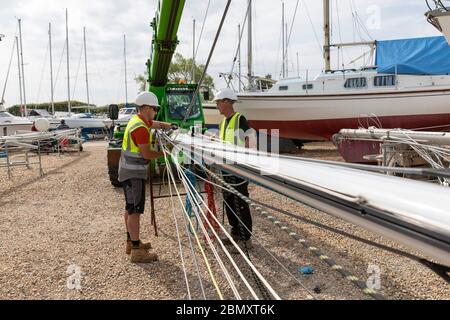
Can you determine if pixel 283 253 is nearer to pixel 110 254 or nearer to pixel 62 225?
pixel 110 254

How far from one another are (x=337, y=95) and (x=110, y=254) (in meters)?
9.75

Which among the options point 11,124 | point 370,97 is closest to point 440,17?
point 370,97

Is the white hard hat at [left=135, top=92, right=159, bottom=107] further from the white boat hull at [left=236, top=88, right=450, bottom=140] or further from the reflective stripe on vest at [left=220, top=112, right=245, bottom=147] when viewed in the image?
the white boat hull at [left=236, top=88, right=450, bottom=140]

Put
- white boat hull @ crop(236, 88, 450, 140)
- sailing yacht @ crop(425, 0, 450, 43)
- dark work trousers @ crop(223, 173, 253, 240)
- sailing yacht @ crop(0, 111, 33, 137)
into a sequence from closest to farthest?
dark work trousers @ crop(223, 173, 253, 240) → sailing yacht @ crop(425, 0, 450, 43) → white boat hull @ crop(236, 88, 450, 140) → sailing yacht @ crop(0, 111, 33, 137)

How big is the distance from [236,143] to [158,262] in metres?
1.54

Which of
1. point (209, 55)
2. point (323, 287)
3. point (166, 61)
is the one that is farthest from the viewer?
point (166, 61)

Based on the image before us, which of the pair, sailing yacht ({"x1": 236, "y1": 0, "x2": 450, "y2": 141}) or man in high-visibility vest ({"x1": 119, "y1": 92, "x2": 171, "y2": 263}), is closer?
man in high-visibility vest ({"x1": 119, "y1": 92, "x2": 171, "y2": 263})

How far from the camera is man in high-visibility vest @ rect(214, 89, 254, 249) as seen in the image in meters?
4.21

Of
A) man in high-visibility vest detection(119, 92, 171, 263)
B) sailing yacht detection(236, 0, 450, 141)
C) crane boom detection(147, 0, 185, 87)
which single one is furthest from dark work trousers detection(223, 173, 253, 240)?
sailing yacht detection(236, 0, 450, 141)

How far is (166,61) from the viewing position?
7438mm

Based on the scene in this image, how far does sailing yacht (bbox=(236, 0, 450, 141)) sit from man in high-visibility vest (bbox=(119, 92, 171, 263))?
28.2 ft

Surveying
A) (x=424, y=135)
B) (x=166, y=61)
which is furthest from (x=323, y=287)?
(x=166, y=61)

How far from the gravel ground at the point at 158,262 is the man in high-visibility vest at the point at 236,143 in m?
0.26

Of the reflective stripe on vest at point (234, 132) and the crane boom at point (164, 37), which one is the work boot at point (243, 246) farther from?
the crane boom at point (164, 37)
